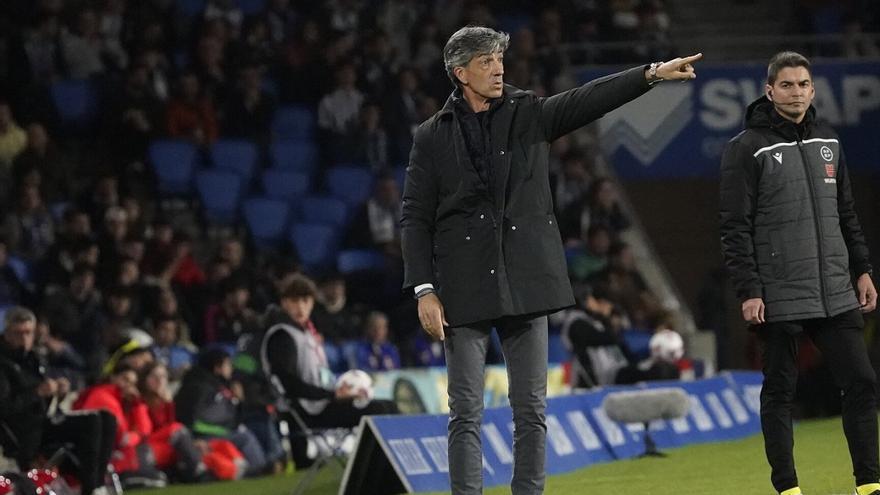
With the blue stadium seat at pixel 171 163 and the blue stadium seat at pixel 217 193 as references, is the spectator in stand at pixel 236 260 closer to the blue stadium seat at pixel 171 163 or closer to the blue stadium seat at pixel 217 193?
the blue stadium seat at pixel 217 193

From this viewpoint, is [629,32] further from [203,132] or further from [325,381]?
[325,381]

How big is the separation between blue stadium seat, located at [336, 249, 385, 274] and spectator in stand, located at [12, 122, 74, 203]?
9.08ft

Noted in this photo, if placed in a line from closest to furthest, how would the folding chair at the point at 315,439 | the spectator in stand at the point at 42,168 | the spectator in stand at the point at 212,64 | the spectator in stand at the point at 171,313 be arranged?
the folding chair at the point at 315,439 → the spectator in stand at the point at 171,313 → the spectator in stand at the point at 42,168 → the spectator in stand at the point at 212,64

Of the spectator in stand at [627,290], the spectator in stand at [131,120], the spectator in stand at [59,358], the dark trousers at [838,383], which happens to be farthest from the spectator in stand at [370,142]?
the dark trousers at [838,383]

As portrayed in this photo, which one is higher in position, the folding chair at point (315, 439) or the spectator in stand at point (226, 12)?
the spectator in stand at point (226, 12)

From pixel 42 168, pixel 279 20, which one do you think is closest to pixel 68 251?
pixel 42 168

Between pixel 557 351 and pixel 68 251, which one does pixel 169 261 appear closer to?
pixel 68 251

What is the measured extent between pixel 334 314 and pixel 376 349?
585mm

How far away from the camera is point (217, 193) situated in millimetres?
17688

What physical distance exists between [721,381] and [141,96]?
650cm

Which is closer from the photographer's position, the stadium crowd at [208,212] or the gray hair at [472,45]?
the gray hair at [472,45]

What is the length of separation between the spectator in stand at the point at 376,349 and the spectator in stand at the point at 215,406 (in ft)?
5.56

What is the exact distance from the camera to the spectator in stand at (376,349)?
15523mm

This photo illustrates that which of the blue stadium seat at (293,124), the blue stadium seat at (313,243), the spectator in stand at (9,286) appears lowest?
the blue stadium seat at (313,243)
